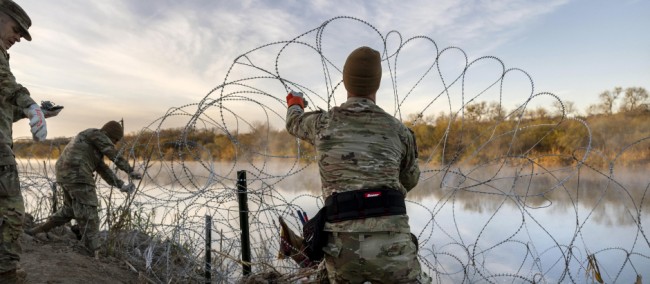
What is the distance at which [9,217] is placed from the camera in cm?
265

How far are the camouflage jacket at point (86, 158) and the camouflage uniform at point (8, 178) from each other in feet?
A: 8.12

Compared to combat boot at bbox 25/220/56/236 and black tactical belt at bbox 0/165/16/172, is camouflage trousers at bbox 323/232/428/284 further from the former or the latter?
combat boot at bbox 25/220/56/236

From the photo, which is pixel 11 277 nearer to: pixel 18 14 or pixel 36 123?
pixel 36 123

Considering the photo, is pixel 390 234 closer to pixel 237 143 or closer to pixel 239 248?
pixel 237 143

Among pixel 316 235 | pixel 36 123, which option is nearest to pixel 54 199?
pixel 36 123

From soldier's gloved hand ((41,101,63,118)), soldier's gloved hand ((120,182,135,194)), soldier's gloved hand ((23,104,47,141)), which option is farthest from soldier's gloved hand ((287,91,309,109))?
soldier's gloved hand ((120,182,135,194))

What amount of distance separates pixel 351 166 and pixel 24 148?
6631 mm

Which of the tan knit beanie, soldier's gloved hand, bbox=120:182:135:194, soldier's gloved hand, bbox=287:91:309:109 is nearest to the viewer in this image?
the tan knit beanie

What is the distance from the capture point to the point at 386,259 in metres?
2.13

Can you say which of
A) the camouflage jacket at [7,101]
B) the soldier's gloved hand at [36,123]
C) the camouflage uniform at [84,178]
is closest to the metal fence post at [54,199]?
the camouflage uniform at [84,178]

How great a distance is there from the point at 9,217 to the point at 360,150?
2294 mm

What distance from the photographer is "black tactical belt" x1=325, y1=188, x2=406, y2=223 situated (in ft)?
7.16

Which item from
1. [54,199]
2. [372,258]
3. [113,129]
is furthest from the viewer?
[54,199]

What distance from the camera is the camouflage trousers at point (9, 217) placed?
8.60 feet
